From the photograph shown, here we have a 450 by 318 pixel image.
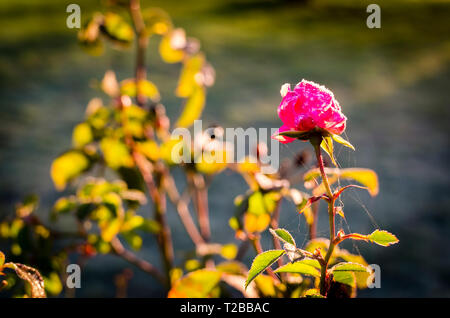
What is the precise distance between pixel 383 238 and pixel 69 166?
51 centimetres

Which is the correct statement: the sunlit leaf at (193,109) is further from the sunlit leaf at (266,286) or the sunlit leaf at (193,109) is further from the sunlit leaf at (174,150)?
the sunlit leaf at (266,286)

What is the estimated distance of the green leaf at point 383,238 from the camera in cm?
43

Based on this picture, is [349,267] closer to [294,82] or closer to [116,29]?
[116,29]

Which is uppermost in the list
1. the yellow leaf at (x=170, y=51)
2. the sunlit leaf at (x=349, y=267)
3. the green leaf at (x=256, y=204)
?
the yellow leaf at (x=170, y=51)

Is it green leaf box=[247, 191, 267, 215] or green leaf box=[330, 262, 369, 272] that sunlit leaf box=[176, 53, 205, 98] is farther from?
green leaf box=[330, 262, 369, 272]

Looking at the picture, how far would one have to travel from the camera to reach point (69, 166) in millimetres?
765

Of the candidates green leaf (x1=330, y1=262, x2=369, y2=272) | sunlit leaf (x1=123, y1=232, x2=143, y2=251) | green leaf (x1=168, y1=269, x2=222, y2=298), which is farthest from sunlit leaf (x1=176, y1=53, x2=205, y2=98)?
green leaf (x1=330, y1=262, x2=369, y2=272)

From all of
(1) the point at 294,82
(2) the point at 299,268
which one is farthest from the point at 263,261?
(1) the point at 294,82

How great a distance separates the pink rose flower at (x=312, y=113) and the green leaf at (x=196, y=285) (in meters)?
0.22

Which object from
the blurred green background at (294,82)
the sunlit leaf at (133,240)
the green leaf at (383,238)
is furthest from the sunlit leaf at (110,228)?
the green leaf at (383,238)

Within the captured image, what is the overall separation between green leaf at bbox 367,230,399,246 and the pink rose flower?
0.31 feet

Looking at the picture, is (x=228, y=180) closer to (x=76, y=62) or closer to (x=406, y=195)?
(x=406, y=195)

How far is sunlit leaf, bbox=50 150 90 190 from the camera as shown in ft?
2.51

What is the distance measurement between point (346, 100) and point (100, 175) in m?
1.75
